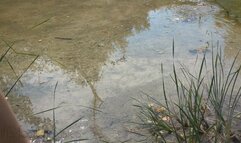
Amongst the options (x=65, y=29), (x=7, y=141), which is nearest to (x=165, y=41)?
(x=65, y=29)

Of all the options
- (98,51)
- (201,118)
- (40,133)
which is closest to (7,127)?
(201,118)

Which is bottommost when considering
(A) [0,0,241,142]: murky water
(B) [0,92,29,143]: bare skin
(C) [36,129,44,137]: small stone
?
(C) [36,129,44,137]: small stone

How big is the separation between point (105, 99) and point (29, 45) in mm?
1718

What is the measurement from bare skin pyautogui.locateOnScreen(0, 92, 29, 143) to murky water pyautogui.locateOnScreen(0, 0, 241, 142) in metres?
1.57

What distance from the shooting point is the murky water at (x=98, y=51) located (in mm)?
3232

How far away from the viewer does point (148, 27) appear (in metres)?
5.06

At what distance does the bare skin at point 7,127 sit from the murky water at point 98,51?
5.16ft

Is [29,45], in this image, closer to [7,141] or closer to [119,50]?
[119,50]

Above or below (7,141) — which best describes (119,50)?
below

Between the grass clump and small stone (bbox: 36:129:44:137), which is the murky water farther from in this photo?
the grass clump

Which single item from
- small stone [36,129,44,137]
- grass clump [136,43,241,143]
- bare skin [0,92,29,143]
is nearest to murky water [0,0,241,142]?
small stone [36,129,44,137]

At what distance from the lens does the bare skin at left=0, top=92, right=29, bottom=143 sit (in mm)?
1034

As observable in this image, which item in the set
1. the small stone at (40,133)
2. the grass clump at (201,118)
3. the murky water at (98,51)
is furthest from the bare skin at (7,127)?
the small stone at (40,133)

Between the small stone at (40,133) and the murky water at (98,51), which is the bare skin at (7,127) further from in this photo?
the small stone at (40,133)
